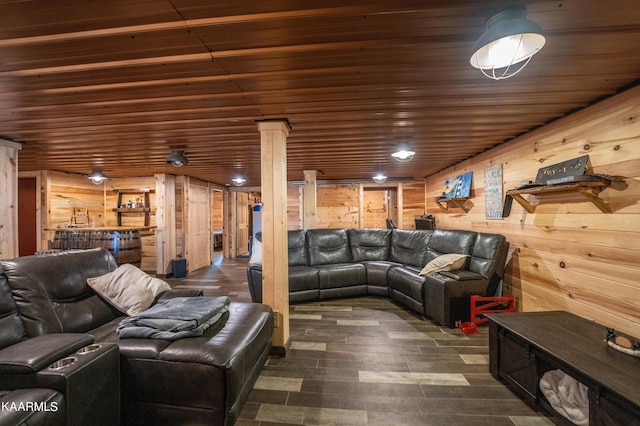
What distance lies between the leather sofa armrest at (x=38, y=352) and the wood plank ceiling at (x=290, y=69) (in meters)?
1.52

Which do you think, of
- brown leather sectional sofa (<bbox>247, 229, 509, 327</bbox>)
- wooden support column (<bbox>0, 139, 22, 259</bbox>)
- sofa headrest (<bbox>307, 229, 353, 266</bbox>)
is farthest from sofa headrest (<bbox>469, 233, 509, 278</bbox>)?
wooden support column (<bbox>0, 139, 22, 259</bbox>)

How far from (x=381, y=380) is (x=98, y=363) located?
1.80m

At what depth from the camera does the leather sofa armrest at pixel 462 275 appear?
9.66 ft

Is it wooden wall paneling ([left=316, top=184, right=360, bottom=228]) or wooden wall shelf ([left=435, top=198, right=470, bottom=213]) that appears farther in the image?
wooden wall paneling ([left=316, top=184, right=360, bottom=228])

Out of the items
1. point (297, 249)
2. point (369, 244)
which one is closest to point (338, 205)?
point (369, 244)

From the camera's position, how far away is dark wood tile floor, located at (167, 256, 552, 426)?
5.37ft

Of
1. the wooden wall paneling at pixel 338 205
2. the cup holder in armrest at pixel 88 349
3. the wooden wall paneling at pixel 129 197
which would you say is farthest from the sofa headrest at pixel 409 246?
the wooden wall paneling at pixel 129 197

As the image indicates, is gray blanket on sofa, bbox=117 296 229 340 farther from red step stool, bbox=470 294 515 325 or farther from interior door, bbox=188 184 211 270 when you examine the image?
interior door, bbox=188 184 211 270

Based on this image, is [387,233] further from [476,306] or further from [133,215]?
[133,215]

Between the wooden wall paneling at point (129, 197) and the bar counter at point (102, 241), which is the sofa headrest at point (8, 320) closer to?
the bar counter at point (102, 241)

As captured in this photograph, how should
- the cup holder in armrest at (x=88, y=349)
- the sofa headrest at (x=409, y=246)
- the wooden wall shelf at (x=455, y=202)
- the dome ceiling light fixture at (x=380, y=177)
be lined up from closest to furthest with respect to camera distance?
the cup holder in armrest at (x=88, y=349)
the sofa headrest at (x=409, y=246)
the wooden wall shelf at (x=455, y=202)
the dome ceiling light fixture at (x=380, y=177)

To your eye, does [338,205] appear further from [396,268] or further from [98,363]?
[98,363]

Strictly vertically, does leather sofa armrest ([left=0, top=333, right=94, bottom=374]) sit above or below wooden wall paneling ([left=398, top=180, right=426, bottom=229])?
below

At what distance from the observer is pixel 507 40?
1.27m
